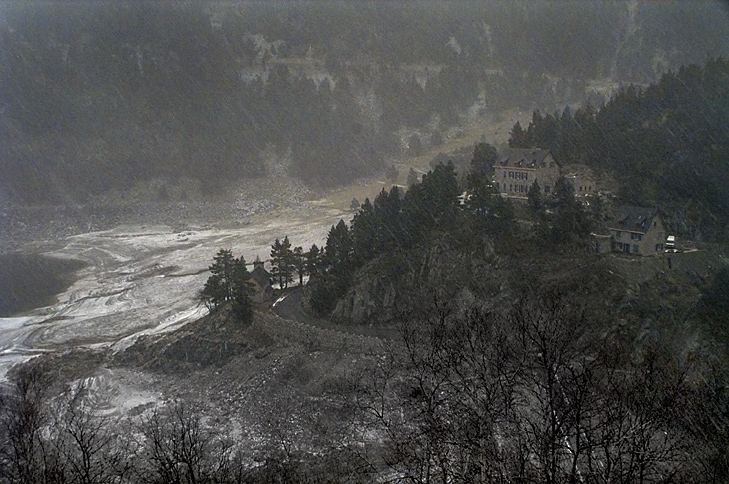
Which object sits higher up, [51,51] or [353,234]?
[51,51]

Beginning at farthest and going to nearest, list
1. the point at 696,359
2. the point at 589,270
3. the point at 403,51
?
the point at 403,51, the point at 589,270, the point at 696,359

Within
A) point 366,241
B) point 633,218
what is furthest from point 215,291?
point 633,218

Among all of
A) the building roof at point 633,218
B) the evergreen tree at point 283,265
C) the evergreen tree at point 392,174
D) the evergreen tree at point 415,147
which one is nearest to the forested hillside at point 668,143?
the building roof at point 633,218

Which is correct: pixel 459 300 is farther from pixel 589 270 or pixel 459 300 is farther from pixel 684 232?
pixel 684 232

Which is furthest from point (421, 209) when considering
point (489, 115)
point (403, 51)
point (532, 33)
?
point (532, 33)

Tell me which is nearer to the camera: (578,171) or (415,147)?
(578,171)

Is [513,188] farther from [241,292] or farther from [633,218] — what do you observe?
[241,292]
